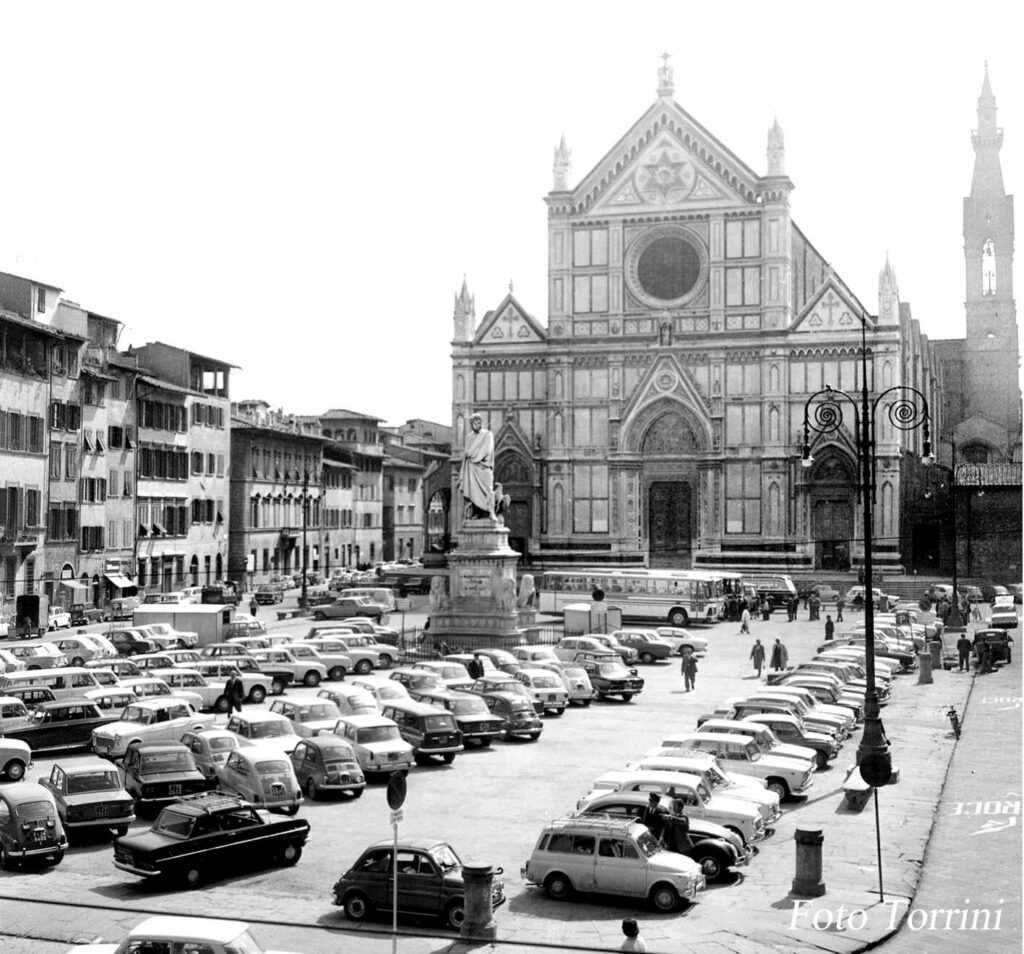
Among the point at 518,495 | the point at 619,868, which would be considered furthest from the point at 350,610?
the point at 619,868

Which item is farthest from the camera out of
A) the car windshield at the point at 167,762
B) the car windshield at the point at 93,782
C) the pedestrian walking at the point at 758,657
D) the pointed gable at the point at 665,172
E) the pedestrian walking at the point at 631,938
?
the pointed gable at the point at 665,172

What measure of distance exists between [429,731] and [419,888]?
31.1 feet

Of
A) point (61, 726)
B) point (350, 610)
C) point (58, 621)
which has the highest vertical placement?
point (350, 610)

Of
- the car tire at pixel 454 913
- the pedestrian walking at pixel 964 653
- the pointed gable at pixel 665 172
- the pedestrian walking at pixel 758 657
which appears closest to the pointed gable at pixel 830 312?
the pointed gable at pixel 665 172

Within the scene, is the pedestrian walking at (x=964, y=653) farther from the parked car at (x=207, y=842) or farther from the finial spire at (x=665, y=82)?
the finial spire at (x=665, y=82)

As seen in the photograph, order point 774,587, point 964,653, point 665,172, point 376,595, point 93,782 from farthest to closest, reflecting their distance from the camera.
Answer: point 665,172
point 774,587
point 376,595
point 964,653
point 93,782

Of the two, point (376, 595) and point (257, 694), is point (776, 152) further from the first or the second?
point (257, 694)

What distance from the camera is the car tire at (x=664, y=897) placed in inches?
631

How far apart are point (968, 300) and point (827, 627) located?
71.5 m

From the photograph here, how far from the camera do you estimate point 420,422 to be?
133 meters

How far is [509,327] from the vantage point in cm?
7806

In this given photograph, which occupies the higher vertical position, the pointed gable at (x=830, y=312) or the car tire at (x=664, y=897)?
the pointed gable at (x=830, y=312)

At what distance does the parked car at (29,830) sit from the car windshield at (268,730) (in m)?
6.43

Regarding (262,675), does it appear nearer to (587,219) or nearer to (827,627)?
(827,627)
